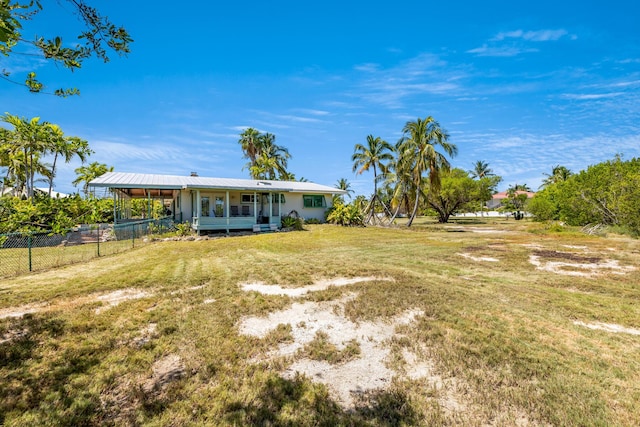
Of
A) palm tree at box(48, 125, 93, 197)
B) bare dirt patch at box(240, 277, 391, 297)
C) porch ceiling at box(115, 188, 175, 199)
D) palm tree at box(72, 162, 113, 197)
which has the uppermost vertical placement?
palm tree at box(72, 162, 113, 197)

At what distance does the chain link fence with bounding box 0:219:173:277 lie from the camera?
808 centimetres

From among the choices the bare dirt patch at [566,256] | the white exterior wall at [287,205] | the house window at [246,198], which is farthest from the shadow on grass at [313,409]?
the house window at [246,198]

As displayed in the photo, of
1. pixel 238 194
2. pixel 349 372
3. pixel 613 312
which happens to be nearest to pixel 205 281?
pixel 349 372

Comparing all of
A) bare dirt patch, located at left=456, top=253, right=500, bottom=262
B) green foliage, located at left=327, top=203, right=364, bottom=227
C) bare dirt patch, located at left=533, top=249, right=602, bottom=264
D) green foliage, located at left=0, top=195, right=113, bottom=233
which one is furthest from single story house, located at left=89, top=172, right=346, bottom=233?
bare dirt patch, located at left=533, top=249, right=602, bottom=264

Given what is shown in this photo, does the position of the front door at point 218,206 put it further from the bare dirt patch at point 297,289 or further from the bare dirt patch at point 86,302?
the bare dirt patch at point 297,289

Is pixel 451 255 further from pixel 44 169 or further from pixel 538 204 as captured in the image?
pixel 44 169

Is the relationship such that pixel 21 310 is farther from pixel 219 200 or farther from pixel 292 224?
pixel 292 224

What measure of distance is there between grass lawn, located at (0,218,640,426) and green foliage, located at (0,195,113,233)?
150cm

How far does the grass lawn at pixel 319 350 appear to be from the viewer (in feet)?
8.25

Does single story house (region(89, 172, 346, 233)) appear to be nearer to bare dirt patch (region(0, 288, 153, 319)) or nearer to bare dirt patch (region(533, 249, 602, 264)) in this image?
bare dirt patch (region(0, 288, 153, 319))

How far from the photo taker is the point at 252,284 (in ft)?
21.4

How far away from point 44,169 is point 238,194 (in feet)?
75.1

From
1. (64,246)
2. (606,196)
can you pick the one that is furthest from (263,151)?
(606,196)

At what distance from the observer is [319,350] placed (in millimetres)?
3559
